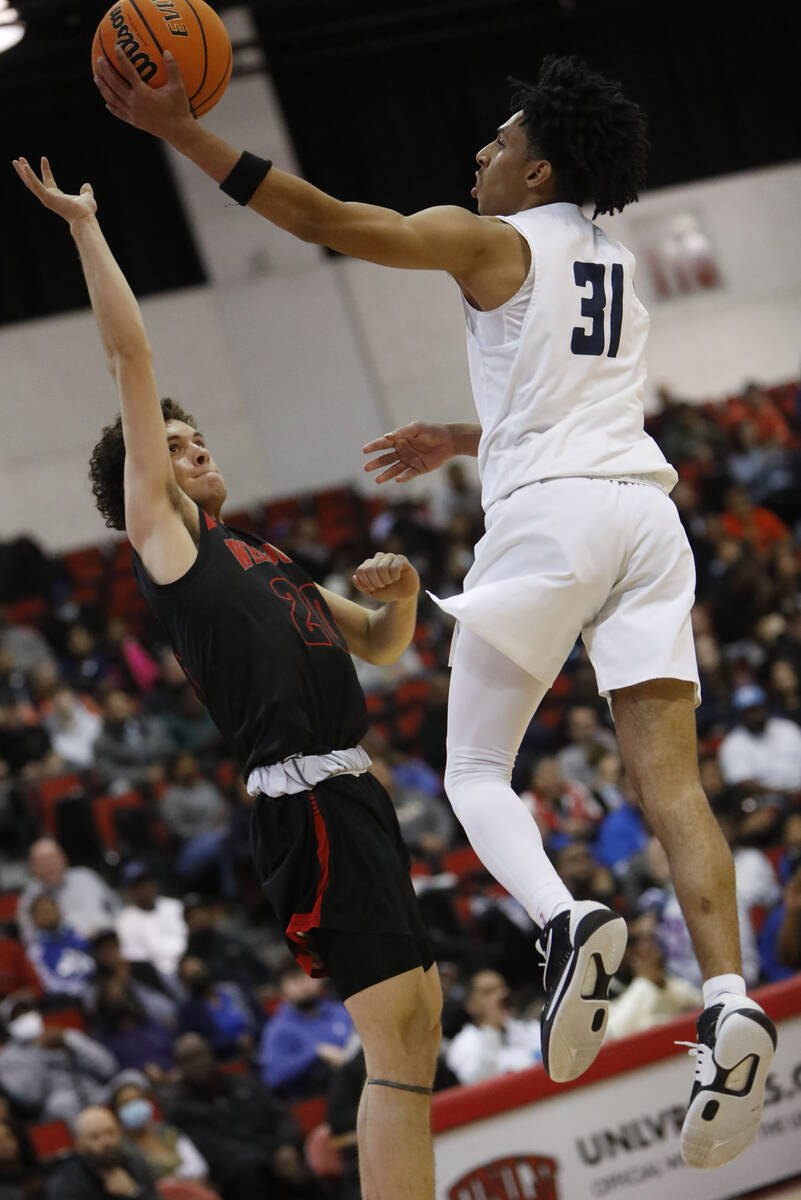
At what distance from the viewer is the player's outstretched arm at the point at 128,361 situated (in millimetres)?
3512

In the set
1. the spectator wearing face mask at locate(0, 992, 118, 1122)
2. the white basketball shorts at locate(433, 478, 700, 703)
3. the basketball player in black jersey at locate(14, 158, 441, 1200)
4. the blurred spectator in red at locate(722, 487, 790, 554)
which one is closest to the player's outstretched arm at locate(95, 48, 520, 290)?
the basketball player in black jersey at locate(14, 158, 441, 1200)

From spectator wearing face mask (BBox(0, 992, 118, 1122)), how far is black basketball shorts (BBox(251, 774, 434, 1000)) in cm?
454

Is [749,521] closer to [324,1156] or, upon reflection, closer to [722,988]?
[324,1156]

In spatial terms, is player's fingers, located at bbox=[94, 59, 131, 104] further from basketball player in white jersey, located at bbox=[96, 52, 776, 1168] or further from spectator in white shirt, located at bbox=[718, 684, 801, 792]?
spectator in white shirt, located at bbox=[718, 684, 801, 792]

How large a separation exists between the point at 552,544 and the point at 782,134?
16.7m

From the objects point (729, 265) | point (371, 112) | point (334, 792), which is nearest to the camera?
point (334, 792)

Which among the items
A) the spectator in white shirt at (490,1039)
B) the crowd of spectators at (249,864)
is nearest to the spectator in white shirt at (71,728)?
the crowd of spectators at (249,864)

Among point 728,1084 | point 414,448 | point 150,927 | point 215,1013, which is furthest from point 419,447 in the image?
point 150,927

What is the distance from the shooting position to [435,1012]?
12.4ft

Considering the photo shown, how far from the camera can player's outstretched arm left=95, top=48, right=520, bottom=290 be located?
337 centimetres

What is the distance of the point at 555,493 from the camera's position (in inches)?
139

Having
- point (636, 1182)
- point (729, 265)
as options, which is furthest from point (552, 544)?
point (729, 265)

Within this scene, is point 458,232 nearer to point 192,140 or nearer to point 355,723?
point 192,140

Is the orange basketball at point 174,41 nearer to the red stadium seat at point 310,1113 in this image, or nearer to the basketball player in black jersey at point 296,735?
the basketball player in black jersey at point 296,735
